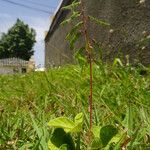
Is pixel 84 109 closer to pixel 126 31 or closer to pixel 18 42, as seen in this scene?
pixel 126 31

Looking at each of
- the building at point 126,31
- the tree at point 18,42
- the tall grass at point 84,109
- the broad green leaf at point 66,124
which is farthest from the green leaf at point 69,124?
the tree at point 18,42

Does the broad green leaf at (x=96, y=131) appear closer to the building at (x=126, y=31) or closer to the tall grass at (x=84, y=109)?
the tall grass at (x=84, y=109)

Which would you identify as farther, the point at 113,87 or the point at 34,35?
the point at 34,35

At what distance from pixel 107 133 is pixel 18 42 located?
67.7 meters

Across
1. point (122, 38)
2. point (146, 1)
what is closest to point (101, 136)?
point (146, 1)

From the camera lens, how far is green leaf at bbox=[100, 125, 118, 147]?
129 cm

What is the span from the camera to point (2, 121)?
214 cm

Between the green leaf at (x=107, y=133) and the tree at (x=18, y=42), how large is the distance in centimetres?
6648

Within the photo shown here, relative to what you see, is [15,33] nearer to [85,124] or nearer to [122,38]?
[122,38]

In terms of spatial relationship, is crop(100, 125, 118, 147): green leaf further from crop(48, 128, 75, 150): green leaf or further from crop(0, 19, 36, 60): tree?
crop(0, 19, 36, 60): tree

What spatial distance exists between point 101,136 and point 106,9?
21.8 feet

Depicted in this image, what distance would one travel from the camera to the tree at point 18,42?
68.0 meters

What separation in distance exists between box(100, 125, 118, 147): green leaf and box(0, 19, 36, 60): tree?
66.5 meters

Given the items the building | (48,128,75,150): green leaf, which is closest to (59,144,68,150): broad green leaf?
(48,128,75,150): green leaf
